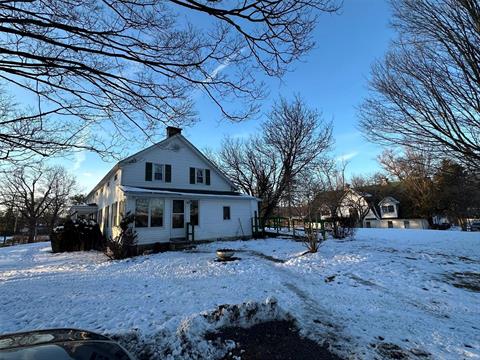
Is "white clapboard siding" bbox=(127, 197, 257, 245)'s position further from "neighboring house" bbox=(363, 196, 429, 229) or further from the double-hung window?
"neighboring house" bbox=(363, 196, 429, 229)

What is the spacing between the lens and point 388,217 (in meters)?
41.3

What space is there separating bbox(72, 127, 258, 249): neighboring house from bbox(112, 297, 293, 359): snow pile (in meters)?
10.7

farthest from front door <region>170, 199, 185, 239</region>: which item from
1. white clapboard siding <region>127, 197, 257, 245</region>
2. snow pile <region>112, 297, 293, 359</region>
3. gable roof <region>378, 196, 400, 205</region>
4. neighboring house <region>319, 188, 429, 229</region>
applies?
gable roof <region>378, 196, 400, 205</region>

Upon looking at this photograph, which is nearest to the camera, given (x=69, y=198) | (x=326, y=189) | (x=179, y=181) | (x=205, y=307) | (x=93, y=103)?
(x=205, y=307)

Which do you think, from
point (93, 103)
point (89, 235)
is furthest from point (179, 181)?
point (93, 103)

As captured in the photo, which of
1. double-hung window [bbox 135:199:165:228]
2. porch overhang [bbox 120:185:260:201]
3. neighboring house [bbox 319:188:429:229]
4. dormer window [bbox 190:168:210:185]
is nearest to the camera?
porch overhang [bbox 120:185:260:201]

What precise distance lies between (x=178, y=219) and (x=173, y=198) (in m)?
1.33

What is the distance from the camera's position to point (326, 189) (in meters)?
30.8

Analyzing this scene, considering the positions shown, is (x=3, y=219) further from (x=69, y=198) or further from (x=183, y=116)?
(x=183, y=116)

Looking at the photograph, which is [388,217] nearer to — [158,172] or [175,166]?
[175,166]

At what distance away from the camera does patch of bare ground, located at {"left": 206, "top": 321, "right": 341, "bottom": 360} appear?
337 cm

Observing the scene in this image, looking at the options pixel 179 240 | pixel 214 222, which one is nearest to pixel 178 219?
pixel 179 240

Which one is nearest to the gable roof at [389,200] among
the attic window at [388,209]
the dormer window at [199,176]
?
the attic window at [388,209]

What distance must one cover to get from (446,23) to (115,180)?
57.2ft
